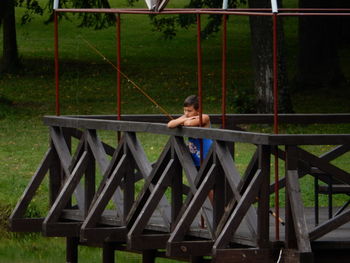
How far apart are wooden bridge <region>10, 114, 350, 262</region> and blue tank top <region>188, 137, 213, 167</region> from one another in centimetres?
21

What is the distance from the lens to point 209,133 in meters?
12.1

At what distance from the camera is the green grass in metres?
19.5

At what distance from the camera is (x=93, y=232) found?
1349 cm

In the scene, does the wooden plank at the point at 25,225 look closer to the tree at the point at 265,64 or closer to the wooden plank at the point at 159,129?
the wooden plank at the point at 159,129

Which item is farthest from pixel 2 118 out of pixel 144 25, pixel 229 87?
pixel 144 25

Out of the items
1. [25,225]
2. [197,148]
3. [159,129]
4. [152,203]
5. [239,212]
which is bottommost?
[25,225]

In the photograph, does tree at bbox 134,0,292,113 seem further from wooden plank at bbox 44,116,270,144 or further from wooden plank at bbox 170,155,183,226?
wooden plank at bbox 170,155,183,226

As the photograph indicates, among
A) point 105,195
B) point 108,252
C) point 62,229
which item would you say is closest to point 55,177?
point 62,229

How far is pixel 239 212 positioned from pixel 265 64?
15.7 metres

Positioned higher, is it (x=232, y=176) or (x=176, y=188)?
(x=232, y=176)

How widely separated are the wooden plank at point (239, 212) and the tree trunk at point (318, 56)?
20.1m

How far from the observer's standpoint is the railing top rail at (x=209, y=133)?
441 inches

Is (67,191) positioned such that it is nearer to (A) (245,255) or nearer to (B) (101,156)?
(B) (101,156)

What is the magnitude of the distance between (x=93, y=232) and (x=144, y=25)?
1346 inches
